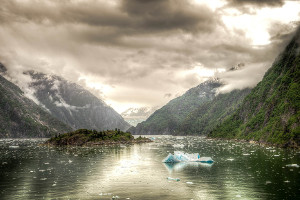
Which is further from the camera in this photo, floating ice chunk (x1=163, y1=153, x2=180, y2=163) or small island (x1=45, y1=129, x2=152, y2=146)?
small island (x1=45, y1=129, x2=152, y2=146)

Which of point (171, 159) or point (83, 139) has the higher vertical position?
point (83, 139)

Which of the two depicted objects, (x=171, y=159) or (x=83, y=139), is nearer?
(x=171, y=159)

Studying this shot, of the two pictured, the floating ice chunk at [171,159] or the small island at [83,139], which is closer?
the floating ice chunk at [171,159]

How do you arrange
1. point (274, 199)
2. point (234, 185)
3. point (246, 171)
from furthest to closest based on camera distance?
point (246, 171) < point (234, 185) < point (274, 199)

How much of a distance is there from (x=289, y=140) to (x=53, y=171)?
99.8 metres

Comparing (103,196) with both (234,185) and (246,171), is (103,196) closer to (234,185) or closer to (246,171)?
(234,185)

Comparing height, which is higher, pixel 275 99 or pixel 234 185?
pixel 275 99

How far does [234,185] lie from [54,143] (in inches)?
5545

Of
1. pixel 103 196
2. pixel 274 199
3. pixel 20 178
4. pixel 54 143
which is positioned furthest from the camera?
pixel 54 143

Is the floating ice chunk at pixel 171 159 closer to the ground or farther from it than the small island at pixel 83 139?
closer to the ground

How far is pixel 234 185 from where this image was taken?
41062mm

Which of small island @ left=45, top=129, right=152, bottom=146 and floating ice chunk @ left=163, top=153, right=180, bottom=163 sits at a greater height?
small island @ left=45, top=129, right=152, bottom=146

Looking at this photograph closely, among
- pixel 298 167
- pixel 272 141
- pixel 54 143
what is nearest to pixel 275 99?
pixel 272 141

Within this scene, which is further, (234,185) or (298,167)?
(298,167)
